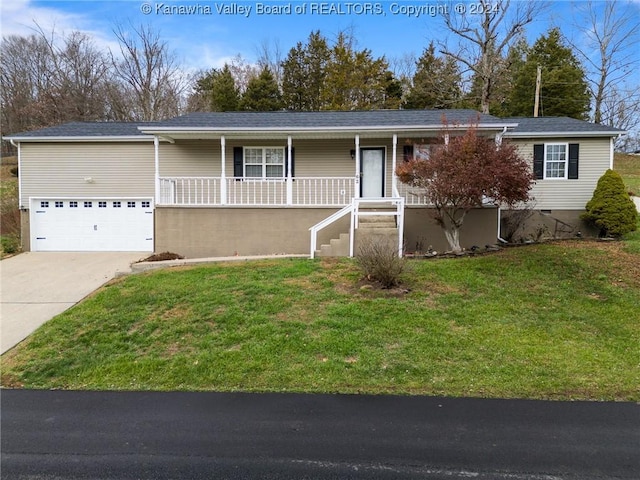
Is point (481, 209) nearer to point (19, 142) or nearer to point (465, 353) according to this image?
point (465, 353)

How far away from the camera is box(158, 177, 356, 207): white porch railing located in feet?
41.5

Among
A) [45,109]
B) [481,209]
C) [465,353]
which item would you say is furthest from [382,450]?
[45,109]

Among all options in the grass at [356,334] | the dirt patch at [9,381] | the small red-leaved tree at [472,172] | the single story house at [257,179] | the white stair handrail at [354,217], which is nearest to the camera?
the grass at [356,334]

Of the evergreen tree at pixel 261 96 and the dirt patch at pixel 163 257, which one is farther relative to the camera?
the evergreen tree at pixel 261 96

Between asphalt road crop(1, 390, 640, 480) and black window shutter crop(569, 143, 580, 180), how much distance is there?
12.3 meters

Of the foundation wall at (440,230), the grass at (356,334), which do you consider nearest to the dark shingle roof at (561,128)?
the foundation wall at (440,230)

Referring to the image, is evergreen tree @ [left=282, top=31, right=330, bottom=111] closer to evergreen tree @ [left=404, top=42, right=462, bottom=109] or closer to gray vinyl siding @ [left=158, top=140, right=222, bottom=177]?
evergreen tree @ [left=404, top=42, right=462, bottom=109]

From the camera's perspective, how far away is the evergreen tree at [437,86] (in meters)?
28.4

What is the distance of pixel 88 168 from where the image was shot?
1510cm

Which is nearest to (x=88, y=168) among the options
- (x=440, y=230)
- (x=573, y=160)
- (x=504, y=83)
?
(x=440, y=230)

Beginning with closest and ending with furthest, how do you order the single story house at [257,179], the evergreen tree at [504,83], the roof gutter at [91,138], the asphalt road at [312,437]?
the asphalt road at [312,437]
the single story house at [257,179]
the roof gutter at [91,138]
the evergreen tree at [504,83]

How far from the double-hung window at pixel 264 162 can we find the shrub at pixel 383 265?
7.23 m

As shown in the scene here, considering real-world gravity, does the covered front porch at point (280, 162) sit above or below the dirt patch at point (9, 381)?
above

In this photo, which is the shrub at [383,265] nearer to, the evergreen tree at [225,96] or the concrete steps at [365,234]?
the concrete steps at [365,234]
